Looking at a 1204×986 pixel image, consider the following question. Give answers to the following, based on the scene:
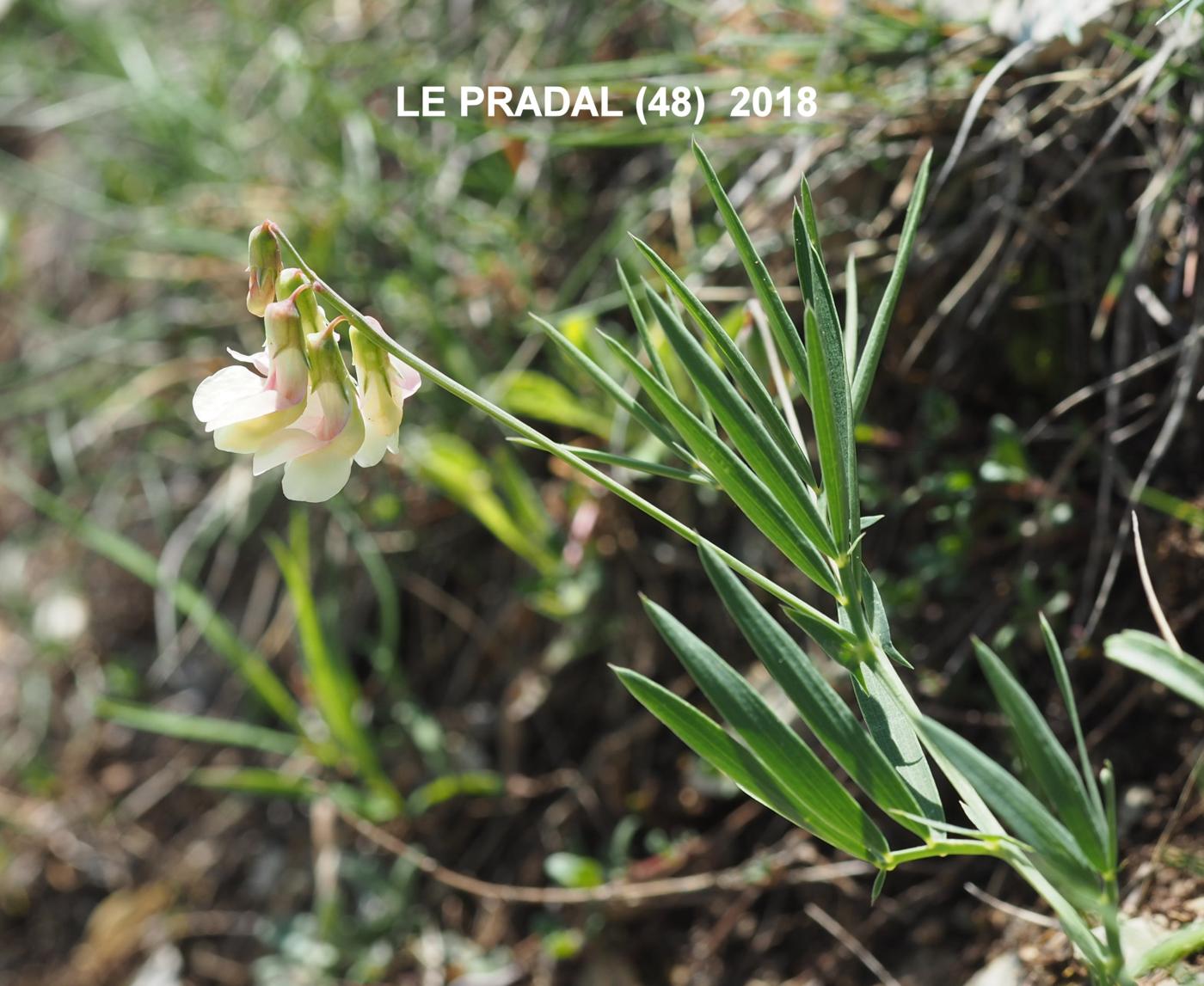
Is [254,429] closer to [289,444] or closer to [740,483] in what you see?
[289,444]

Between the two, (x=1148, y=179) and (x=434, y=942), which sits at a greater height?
(x=1148, y=179)

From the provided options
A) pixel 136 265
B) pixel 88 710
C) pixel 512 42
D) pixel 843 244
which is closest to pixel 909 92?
pixel 843 244

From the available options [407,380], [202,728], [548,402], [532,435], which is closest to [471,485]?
[548,402]

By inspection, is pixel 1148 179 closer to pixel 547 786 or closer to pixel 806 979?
pixel 806 979

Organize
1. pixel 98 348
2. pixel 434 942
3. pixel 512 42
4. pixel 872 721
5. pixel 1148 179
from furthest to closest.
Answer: pixel 98 348 < pixel 512 42 < pixel 434 942 < pixel 1148 179 < pixel 872 721

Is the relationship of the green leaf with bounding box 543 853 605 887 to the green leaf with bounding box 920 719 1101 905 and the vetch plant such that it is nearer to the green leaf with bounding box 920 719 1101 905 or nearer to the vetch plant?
the vetch plant

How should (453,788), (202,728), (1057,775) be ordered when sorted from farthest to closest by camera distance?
(202,728)
(453,788)
(1057,775)

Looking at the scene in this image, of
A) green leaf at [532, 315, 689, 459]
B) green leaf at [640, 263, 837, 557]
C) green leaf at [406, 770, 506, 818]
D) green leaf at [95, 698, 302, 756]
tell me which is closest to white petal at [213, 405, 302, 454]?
green leaf at [532, 315, 689, 459]

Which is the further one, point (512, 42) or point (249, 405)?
point (512, 42)
